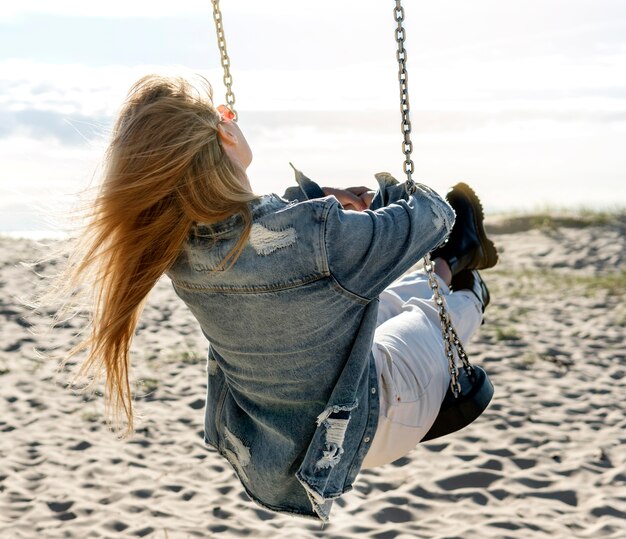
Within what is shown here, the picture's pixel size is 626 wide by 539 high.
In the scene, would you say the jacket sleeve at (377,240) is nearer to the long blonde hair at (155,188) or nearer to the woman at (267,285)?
the woman at (267,285)

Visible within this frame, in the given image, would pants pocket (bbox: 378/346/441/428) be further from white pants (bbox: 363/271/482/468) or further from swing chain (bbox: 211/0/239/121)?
swing chain (bbox: 211/0/239/121)

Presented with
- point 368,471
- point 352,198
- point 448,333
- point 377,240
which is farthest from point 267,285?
point 368,471

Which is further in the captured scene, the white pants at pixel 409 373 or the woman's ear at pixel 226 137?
the white pants at pixel 409 373

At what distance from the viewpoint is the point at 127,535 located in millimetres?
4191

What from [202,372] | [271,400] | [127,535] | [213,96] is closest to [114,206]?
[213,96]

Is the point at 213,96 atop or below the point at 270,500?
atop

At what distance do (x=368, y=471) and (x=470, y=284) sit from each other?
2468mm

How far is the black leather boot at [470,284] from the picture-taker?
107 inches

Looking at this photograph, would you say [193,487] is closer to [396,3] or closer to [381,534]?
[381,534]

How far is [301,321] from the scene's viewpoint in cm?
197

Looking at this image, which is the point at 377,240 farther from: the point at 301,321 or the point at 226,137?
the point at 226,137

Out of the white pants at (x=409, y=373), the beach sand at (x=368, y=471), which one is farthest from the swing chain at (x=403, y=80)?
the beach sand at (x=368, y=471)

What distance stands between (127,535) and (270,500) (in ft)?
7.15

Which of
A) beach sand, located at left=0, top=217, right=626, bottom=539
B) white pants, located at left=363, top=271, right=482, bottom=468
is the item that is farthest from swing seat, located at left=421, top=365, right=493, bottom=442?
beach sand, located at left=0, top=217, right=626, bottom=539
